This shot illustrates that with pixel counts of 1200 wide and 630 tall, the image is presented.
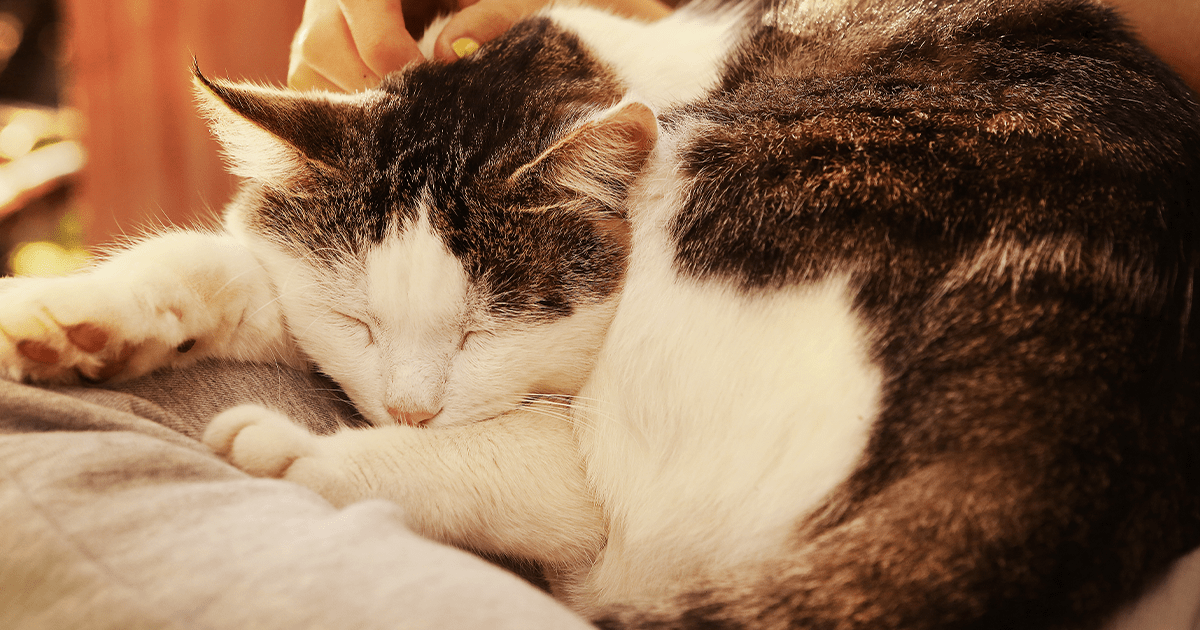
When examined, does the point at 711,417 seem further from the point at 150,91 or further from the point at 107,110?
the point at 107,110

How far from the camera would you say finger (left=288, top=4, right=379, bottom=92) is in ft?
4.81

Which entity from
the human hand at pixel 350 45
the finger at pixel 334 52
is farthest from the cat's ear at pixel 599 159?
the finger at pixel 334 52

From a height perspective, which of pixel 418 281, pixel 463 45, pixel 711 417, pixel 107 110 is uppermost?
pixel 463 45

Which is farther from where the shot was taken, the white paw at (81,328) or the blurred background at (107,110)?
the blurred background at (107,110)

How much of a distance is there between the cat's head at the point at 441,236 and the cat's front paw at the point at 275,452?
0.47 ft

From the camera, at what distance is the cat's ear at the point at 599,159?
0.88m

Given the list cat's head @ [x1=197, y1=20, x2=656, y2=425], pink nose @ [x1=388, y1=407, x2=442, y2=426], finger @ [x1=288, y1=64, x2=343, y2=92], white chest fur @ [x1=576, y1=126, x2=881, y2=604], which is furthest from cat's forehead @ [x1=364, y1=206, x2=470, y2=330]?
finger @ [x1=288, y1=64, x2=343, y2=92]

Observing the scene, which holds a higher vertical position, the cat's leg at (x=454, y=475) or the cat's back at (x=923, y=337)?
the cat's back at (x=923, y=337)

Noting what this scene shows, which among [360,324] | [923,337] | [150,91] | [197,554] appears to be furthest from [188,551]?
[150,91]

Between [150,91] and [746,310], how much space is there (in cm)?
343

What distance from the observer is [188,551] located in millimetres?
586

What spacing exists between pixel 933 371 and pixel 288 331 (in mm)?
905

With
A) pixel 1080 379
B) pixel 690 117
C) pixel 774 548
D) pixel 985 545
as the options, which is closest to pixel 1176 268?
pixel 1080 379

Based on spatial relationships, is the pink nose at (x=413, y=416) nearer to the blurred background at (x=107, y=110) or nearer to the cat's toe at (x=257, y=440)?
the cat's toe at (x=257, y=440)
